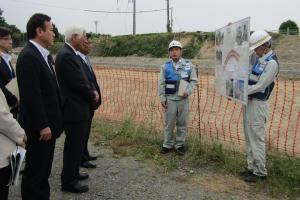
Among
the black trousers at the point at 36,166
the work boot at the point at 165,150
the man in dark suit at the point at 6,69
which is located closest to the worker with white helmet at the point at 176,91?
the work boot at the point at 165,150

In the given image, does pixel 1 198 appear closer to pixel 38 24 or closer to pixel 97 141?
pixel 38 24

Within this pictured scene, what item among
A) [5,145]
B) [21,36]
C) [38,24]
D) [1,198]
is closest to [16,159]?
[5,145]

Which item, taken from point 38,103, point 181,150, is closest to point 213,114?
point 181,150

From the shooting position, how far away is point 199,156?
5.25m

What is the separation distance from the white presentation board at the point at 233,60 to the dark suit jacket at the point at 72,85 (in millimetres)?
1760

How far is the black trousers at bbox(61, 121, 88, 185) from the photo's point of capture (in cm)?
403

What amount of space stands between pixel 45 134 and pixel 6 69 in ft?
4.96

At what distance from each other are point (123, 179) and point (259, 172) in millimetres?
1706

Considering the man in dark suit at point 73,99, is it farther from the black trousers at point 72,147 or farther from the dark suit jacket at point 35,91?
the dark suit jacket at point 35,91

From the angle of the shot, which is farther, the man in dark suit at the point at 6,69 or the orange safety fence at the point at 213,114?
the orange safety fence at the point at 213,114

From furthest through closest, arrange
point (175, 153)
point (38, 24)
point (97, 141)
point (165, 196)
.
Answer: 1. point (97, 141)
2. point (175, 153)
3. point (165, 196)
4. point (38, 24)

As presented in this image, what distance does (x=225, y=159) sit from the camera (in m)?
4.91

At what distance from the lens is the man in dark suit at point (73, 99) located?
3.88 meters

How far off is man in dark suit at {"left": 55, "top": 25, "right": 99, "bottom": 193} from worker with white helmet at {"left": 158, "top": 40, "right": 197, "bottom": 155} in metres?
1.52
